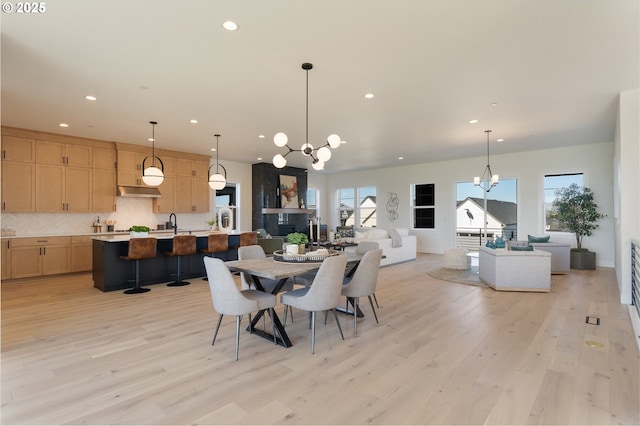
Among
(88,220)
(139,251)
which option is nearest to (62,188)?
(88,220)

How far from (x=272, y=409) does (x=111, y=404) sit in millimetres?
1104

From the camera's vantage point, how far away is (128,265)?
224 inches

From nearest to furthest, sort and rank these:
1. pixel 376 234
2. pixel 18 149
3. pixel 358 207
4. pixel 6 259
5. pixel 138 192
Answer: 1. pixel 6 259
2. pixel 18 149
3. pixel 138 192
4. pixel 376 234
5. pixel 358 207

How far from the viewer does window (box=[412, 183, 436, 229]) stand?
1059 centimetres

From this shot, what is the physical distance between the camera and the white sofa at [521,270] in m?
5.30

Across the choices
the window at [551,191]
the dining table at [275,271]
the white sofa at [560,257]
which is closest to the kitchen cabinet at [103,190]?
the dining table at [275,271]

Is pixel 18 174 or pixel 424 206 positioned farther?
pixel 424 206

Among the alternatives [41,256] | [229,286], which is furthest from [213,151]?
[229,286]

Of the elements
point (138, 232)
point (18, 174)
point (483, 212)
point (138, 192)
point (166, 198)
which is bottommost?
point (138, 232)

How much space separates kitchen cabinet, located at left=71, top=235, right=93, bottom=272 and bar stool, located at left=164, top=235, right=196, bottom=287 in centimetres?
231

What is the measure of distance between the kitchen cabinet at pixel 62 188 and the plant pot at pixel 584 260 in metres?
10.9

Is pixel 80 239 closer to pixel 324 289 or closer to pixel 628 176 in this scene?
pixel 324 289

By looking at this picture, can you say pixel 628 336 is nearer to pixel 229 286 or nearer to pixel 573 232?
pixel 229 286

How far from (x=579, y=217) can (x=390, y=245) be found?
4260 millimetres
